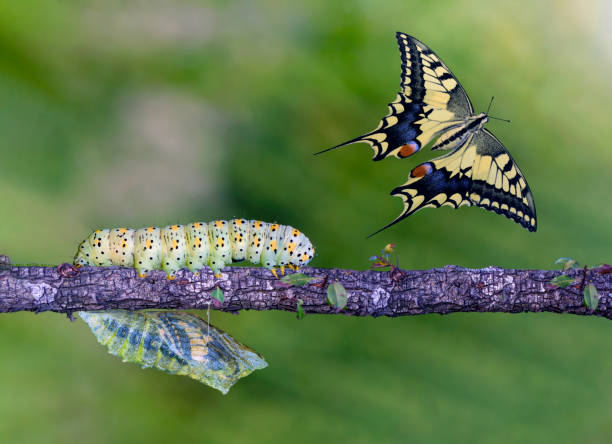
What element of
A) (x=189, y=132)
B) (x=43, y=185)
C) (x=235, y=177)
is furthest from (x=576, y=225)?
(x=43, y=185)

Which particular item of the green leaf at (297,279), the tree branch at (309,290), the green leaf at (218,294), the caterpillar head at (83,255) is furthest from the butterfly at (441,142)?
the caterpillar head at (83,255)

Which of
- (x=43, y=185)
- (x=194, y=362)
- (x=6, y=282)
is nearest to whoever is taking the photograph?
(x=6, y=282)

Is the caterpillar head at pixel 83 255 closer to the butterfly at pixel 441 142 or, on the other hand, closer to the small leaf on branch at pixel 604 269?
the butterfly at pixel 441 142

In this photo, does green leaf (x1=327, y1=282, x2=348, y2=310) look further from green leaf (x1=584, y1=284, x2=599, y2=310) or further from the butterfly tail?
green leaf (x1=584, y1=284, x2=599, y2=310)

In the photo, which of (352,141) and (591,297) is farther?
(352,141)

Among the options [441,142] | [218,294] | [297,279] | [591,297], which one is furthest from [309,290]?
[591,297]

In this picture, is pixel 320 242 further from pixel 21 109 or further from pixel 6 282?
pixel 21 109

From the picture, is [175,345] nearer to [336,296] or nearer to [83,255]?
[83,255]
